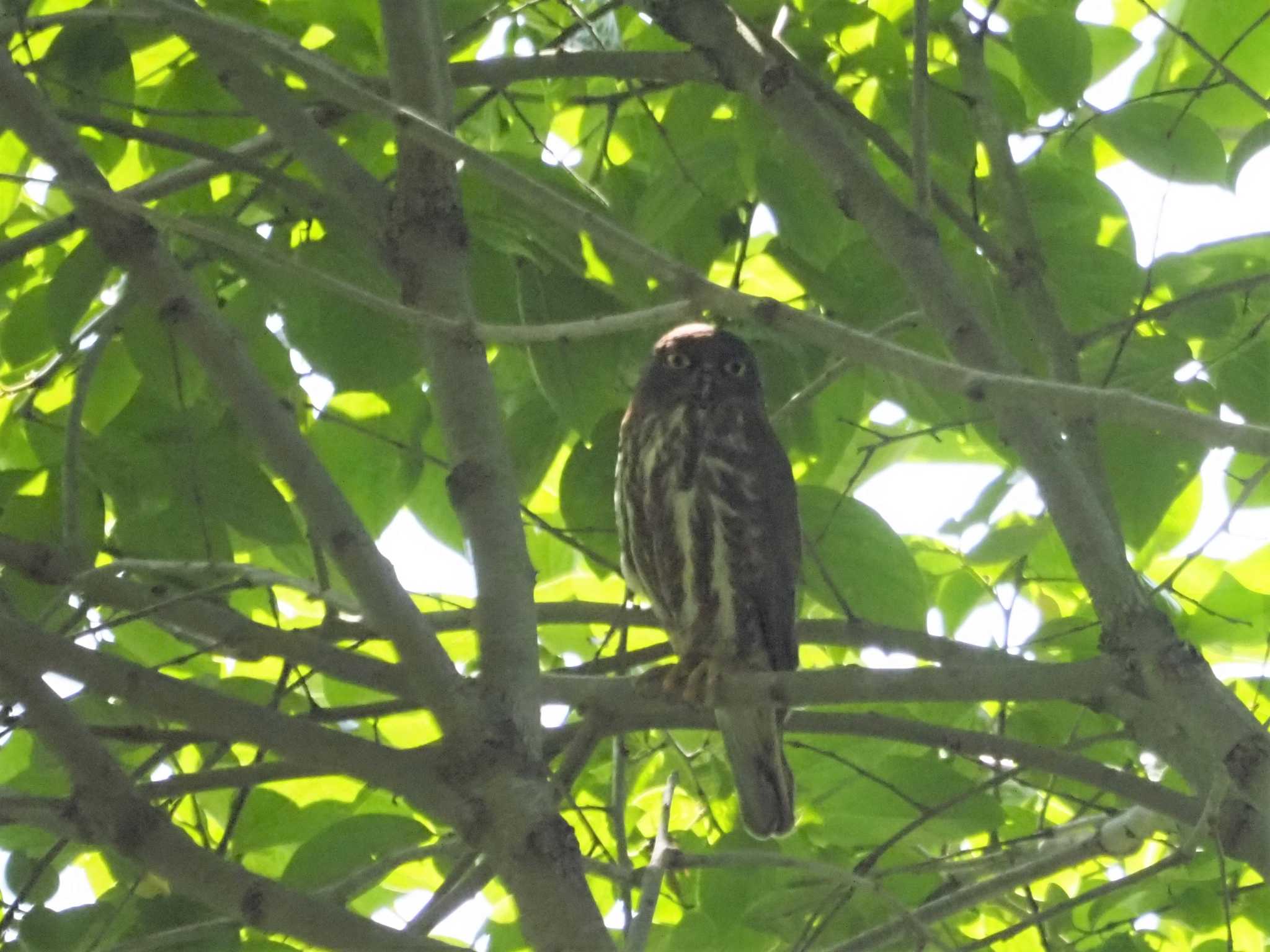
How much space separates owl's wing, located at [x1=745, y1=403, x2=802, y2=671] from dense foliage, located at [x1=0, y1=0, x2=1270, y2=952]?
0.76 feet

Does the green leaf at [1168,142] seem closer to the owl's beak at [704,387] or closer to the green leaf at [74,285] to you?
the owl's beak at [704,387]

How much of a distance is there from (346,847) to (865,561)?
1.09m

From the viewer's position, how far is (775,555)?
3699 mm

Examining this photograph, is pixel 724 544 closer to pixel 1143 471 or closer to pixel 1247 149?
pixel 1143 471

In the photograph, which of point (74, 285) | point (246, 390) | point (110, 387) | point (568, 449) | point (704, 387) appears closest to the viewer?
point (246, 390)

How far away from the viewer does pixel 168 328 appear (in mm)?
2361

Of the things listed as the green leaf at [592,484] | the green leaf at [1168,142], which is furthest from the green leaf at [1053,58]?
the green leaf at [592,484]

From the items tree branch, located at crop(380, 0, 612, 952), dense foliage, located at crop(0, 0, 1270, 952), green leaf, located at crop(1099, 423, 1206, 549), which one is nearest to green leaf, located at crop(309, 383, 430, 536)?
dense foliage, located at crop(0, 0, 1270, 952)

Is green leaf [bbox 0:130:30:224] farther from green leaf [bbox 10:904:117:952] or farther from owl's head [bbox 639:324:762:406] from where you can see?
owl's head [bbox 639:324:762:406]

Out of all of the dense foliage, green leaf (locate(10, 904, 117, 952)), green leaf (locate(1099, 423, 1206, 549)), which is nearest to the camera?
the dense foliage

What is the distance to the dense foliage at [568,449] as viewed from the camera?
2111mm

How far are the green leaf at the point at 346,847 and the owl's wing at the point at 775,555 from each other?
1.31 m

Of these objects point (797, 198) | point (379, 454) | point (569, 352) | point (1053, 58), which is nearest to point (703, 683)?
point (569, 352)

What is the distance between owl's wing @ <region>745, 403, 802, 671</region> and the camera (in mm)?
3602
